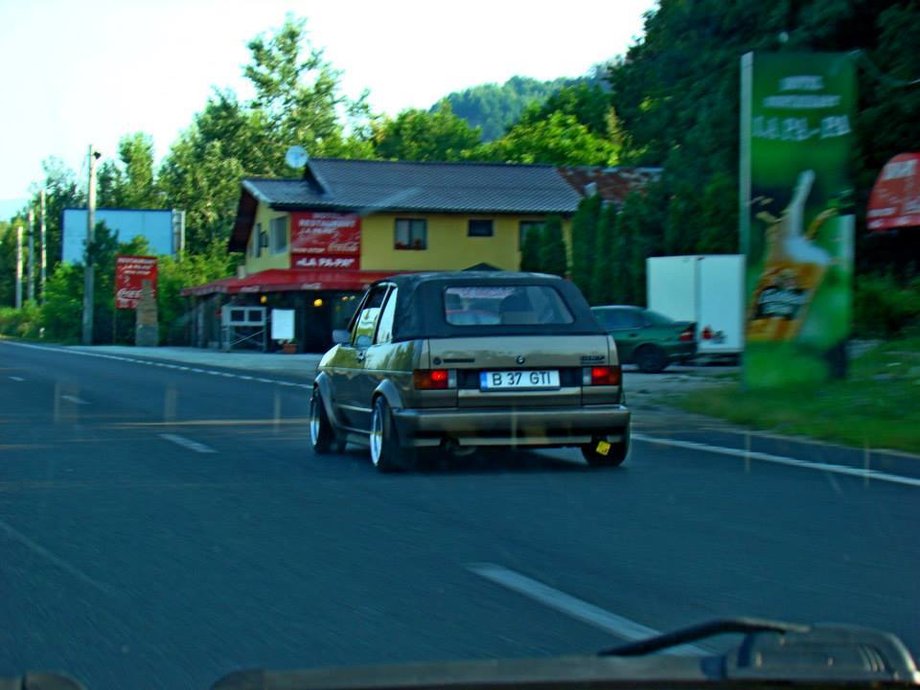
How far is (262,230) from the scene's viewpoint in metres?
61.1

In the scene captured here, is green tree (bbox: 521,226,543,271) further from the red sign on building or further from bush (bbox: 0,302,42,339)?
bush (bbox: 0,302,42,339)

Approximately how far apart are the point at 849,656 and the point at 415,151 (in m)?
105

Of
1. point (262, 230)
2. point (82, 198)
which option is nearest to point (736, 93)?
point (262, 230)

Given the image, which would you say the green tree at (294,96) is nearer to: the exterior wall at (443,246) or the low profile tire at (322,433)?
the exterior wall at (443,246)

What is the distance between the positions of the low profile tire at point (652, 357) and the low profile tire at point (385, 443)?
Result: 66.3ft

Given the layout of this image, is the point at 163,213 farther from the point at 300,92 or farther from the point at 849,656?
the point at 849,656

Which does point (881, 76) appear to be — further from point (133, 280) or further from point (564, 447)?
point (133, 280)

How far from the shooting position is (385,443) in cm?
1142

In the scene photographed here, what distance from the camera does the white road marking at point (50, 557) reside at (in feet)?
22.6

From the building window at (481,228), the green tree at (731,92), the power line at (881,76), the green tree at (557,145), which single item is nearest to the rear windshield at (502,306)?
the power line at (881,76)

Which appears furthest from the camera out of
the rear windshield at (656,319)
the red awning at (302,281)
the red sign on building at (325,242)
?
the red sign on building at (325,242)

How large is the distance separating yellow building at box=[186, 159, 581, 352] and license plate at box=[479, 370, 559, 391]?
4086 centimetres

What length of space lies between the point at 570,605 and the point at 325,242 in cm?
4706

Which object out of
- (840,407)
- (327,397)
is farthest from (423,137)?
(327,397)
